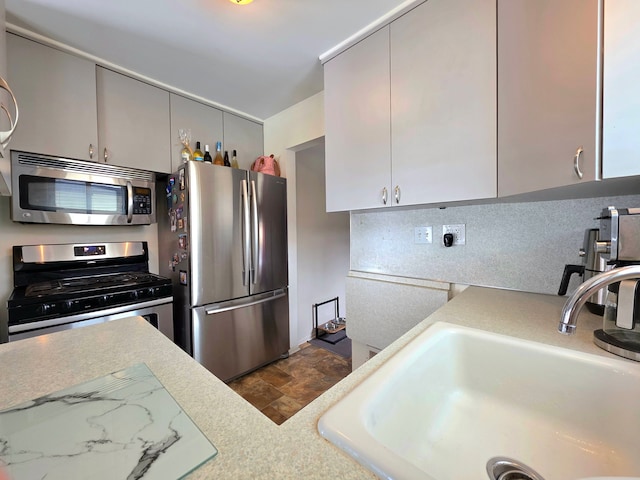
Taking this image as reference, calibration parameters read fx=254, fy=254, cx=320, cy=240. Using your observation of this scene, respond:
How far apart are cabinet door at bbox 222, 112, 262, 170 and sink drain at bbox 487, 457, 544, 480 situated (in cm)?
262

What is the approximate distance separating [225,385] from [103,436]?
192 mm

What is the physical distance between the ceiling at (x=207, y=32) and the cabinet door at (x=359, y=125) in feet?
0.54

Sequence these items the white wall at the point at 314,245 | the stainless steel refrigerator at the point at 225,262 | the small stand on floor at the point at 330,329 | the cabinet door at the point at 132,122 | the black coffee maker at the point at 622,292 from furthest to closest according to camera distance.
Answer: the small stand on floor at the point at 330,329
the white wall at the point at 314,245
the stainless steel refrigerator at the point at 225,262
the cabinet door at the point at 132,122
the black coffee maker at the point at 622,292

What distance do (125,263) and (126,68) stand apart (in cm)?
146

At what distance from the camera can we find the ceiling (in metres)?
1.32

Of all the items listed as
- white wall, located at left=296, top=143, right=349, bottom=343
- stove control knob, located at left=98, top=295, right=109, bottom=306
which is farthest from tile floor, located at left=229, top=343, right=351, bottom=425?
stove control knob, located at left=98, top=295, right=109, bottom=306

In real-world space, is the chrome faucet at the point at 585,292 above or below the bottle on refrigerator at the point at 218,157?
below

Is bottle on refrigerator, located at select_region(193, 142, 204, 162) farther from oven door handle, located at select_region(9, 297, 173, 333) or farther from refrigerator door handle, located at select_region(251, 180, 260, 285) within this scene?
oven door handle, located at select_region(9, 297, 173, 333)

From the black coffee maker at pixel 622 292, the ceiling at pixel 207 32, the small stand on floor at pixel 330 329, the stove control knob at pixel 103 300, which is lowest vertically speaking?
the small stand on floor at pixel 330 329

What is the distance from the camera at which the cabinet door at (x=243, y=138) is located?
2.44 metres

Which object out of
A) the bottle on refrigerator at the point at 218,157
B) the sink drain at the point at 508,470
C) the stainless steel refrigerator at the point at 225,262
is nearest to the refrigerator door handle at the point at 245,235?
the stainless steel refrigerator at the point at 225,262

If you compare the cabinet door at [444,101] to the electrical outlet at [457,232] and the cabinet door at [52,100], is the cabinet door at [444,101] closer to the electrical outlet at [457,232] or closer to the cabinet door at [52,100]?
the electrical outlet at [457,232]

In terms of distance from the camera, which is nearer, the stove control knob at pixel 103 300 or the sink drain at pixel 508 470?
the sink drain at pixel 508 470

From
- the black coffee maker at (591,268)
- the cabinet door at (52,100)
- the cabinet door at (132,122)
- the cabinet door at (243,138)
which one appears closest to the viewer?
the black coffee maker at (591,268)
